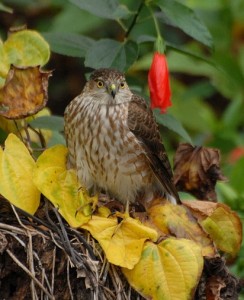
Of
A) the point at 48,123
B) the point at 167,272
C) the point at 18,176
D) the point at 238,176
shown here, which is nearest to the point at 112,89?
the point at 48,123

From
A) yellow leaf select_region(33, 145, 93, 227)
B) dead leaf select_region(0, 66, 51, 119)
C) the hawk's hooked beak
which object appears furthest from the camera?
the hawk's hooked beak

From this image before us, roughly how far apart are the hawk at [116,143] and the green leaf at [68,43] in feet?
0.95

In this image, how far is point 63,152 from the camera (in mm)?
5109

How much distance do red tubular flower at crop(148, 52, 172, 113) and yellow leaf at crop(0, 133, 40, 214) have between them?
66 cm

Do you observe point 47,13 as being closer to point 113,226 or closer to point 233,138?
point 233,138

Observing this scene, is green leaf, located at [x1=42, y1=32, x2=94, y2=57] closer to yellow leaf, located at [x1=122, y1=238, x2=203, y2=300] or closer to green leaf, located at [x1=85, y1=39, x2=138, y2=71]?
green leaf, located at [x1=85, y1=39, x2=138, y2=71]

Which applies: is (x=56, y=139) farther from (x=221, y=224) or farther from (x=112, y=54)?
(x=221, y=224)

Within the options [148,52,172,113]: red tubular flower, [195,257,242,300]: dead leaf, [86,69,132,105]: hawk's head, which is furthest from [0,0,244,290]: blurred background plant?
[195,257,242,300]: dead leaf

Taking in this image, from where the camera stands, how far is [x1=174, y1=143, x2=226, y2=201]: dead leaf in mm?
5469

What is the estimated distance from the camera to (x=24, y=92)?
4.94 m

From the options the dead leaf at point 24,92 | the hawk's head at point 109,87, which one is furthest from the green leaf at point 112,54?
the dead leaf at point 24,92

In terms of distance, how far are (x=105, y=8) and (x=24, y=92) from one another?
29.3 inches

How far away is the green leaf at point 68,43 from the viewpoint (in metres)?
5.52

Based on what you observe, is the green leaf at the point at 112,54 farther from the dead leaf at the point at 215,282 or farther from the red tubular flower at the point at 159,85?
the dead leaf at the point at 215,282
